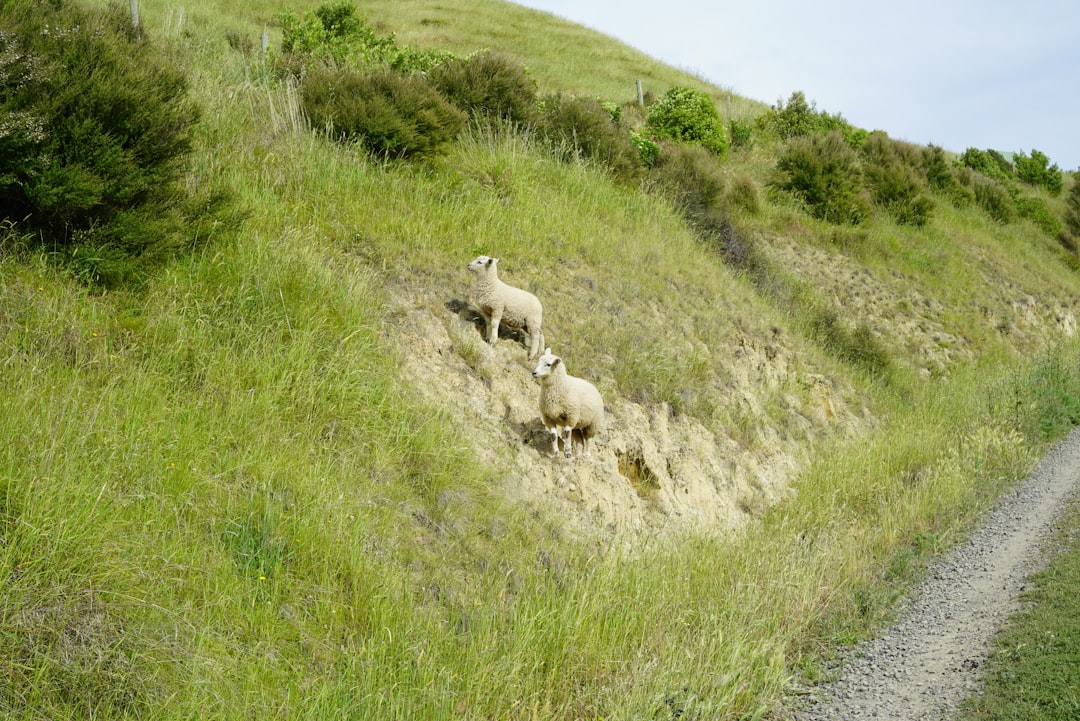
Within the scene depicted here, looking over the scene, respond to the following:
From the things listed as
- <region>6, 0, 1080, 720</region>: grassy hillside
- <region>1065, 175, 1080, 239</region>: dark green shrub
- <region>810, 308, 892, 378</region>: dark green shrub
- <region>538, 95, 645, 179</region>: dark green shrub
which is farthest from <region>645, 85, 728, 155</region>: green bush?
<region>1065, 175, 1080, 239</region>: dark green shrub

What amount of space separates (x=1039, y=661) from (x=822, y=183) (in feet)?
58.7

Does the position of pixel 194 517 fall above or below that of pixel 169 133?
below

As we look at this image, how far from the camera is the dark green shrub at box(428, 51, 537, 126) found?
14.1m

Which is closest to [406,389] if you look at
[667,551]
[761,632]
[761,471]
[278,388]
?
[278,388]

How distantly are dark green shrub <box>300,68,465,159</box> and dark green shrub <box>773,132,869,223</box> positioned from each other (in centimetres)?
1243

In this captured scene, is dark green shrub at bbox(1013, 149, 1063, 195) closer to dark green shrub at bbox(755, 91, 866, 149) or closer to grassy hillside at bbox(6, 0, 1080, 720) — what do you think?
dark green shrub at bbox(755, 91, 866, 149)

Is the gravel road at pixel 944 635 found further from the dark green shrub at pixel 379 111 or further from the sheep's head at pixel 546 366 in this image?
the dark green shrub at pixel 379 111

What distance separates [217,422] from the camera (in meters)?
6.24

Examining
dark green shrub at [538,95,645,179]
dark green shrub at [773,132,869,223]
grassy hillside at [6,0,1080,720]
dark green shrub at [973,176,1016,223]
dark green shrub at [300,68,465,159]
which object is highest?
dark green shrub at [973,176,1016,223]

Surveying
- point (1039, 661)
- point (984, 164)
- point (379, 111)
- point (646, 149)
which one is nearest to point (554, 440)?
point (1039, 661)

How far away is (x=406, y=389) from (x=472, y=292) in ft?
5.31

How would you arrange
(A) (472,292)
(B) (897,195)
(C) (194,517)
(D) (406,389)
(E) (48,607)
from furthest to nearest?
1. (B) (897,195)
2. (A) (472,292)
3. (D) (406,389)
4. (C) (194,517)
5. (E) (48,607)

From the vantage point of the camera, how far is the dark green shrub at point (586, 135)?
15.2m

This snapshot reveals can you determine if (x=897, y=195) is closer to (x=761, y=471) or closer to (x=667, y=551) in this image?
(x=761, y=471)
